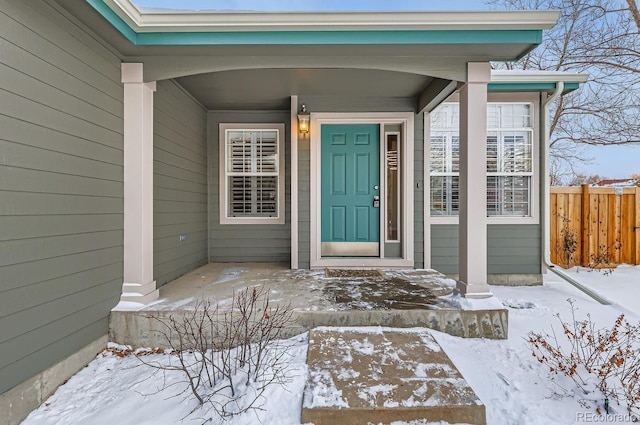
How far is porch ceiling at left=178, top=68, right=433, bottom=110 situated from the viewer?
379 centimetres

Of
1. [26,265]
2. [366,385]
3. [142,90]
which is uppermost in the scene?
[142,90]

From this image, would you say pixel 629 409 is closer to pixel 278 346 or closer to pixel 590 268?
pixel 278 346

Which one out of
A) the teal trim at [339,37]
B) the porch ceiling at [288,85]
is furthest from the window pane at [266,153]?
the teal trim at [339,37]

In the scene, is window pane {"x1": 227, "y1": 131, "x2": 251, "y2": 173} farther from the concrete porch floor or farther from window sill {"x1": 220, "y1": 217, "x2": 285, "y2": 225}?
the concrete porch floor

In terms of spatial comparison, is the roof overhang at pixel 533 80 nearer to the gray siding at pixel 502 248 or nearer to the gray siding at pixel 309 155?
the gray siding at pixel 309 155

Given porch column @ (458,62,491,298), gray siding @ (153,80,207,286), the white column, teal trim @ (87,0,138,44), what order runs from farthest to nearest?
the white column → gray siding @ (153,80,207,286) → porch column @ (458,62,491,298) → teal trim @ (87,0,138,44)

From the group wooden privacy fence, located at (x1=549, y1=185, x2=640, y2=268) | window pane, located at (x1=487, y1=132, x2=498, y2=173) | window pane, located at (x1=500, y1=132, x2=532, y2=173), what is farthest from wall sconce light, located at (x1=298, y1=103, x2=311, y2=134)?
wooden privacy fence, located at (x1=549, y1=185, x2=640, y2=268)

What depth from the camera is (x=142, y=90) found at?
119 inches

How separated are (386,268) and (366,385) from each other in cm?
269

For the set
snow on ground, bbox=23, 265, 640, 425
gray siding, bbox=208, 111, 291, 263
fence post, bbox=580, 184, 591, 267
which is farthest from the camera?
fence post, bbox=580, 184, 591, 267

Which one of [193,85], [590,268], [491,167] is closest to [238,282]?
[193,85]

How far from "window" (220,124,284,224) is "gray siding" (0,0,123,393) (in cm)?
226

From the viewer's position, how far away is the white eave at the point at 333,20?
2730 mm

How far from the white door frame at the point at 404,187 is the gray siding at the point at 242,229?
0.62m
